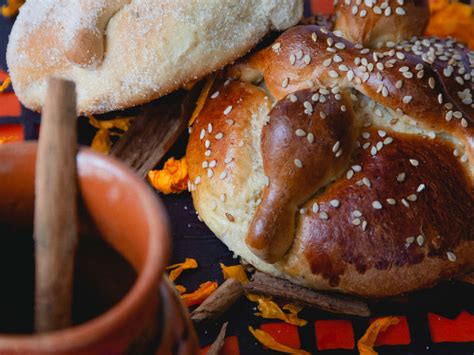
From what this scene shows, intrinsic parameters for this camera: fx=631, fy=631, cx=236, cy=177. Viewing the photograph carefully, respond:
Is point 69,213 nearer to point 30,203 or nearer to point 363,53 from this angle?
point 30,203

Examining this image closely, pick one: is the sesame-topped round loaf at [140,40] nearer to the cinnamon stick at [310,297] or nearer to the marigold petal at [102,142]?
the marigold petal at [102,142]

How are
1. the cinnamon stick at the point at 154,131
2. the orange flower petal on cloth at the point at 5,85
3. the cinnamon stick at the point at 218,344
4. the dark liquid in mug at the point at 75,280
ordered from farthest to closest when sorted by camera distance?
1. the orange flower petal on cloth at the point at 5,85
2. the cinnamon stick at the point at 154,131
3. the cinnamon stick at the point at 218,344
4. the dark liquid in mug at the point at 75,280

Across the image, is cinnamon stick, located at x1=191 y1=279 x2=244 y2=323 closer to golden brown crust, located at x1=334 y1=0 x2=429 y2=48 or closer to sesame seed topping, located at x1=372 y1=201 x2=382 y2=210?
sesame seed topping, located at x1=372 y1=201 x2=382 y2=210

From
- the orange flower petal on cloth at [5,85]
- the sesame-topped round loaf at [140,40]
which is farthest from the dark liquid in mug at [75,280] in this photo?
the orange flower petal on cloth at [5,85]

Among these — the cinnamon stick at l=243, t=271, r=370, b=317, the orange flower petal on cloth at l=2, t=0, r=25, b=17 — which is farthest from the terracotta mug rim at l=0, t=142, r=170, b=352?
the orange flower petal on cloth at l=2, t=0, r=25, b=17

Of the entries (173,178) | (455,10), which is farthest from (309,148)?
(455,10)

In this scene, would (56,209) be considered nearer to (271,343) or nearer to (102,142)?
(271,343)
